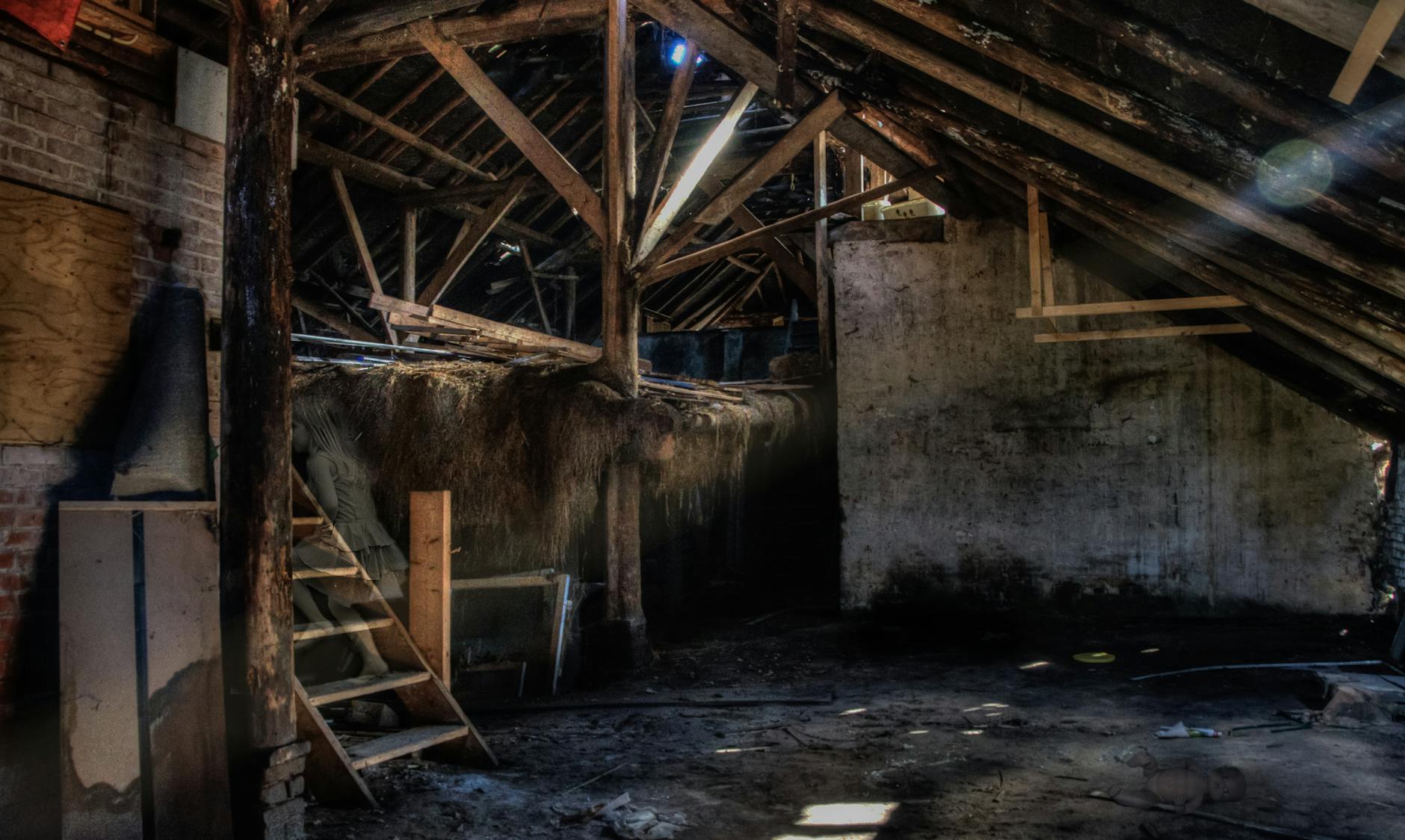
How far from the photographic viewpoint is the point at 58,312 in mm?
3615

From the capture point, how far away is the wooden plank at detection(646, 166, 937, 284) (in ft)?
23.0

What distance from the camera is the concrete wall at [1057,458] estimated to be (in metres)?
7.72

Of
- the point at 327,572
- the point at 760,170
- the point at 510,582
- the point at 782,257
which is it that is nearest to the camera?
the point at 327,572

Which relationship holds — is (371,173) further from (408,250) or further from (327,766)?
(327,766)

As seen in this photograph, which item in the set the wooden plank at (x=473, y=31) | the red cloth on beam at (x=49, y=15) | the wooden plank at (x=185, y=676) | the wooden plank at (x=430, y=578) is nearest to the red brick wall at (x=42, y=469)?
the red cloth on beam at (x=49, y=15)

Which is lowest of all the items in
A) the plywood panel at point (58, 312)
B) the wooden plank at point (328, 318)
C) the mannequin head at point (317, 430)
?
the mannequin head at point (317, 430)

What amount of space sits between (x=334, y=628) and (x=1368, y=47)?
14.7 feet

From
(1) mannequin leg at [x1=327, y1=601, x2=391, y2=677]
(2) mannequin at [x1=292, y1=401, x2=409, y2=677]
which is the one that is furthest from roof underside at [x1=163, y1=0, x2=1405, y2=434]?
(1) mannequin leg at [x1=327, y1=601, x2=391, y2=677]

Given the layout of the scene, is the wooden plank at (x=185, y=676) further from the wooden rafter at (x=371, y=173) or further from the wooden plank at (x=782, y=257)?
the wooden plank at (x=782, y=257)

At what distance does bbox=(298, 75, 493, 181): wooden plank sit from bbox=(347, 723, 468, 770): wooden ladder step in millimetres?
4565

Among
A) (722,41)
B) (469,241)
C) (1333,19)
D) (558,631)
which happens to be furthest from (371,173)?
(1333,19)

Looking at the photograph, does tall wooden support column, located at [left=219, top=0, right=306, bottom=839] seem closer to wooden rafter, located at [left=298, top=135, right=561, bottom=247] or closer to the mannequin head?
the mannequin head

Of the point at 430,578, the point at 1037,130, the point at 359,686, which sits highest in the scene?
the point at 1037,130

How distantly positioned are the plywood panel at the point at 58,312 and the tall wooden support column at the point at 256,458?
0.53 meters
